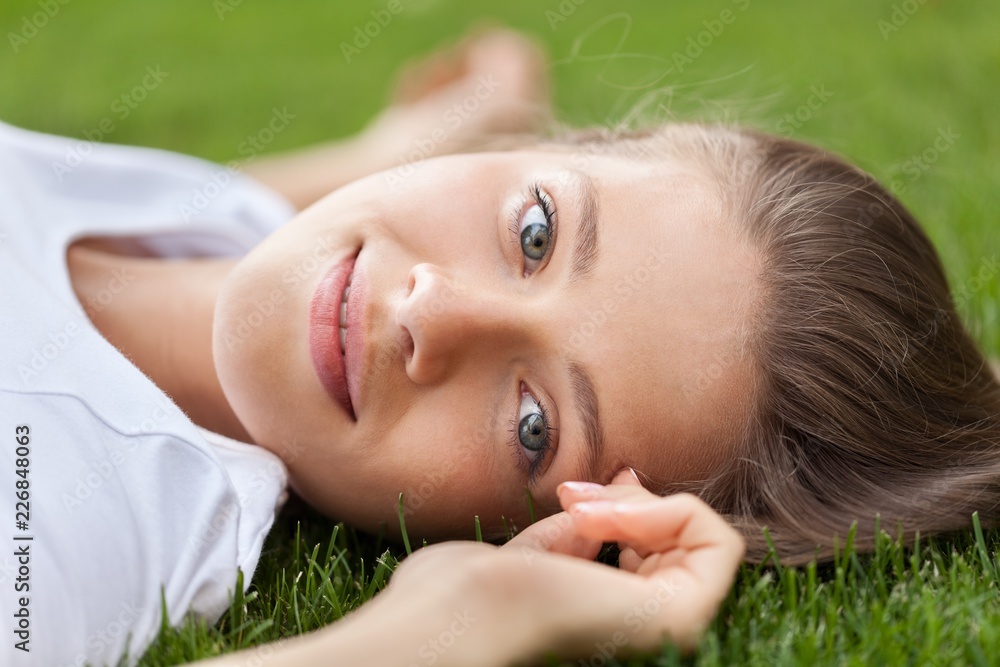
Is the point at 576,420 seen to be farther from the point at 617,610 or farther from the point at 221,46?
the point at 221,46

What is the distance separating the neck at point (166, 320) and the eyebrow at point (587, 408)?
3.29 ft

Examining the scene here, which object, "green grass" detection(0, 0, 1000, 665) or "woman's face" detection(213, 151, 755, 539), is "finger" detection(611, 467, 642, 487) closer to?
"woman's face" detection(213, 151, 755, 539)

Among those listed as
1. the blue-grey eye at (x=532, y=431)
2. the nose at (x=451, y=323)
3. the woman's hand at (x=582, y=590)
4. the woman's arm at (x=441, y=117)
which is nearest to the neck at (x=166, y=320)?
the nose at (x=451, y=323)

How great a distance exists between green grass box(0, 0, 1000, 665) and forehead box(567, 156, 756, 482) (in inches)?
13.4

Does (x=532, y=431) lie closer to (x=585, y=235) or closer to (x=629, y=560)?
(x=629, y=560)

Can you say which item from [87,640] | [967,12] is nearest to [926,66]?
[967,12]

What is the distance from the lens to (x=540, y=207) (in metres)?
2.24

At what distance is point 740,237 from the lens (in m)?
2.23

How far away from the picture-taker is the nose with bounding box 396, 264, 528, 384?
200cm

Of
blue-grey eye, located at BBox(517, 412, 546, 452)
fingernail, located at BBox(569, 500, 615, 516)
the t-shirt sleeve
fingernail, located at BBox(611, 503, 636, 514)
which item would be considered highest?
blue-grey eye, located at BBox(517, 412, 546, 452)

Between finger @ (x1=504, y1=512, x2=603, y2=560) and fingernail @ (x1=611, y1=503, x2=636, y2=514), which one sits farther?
finger @ (x1=504, y1=512, x2=603, y2=560)

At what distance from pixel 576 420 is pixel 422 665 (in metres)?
0.68

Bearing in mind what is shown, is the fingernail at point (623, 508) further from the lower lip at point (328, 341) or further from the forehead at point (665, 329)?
the lower lip at point (328, 341)

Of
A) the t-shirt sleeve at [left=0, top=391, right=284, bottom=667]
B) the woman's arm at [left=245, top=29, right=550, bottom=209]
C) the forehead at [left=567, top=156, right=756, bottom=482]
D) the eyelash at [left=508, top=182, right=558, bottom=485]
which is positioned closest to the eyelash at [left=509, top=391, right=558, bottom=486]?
the eyelash at [left=508, top=182, right=558, bottom=485]
